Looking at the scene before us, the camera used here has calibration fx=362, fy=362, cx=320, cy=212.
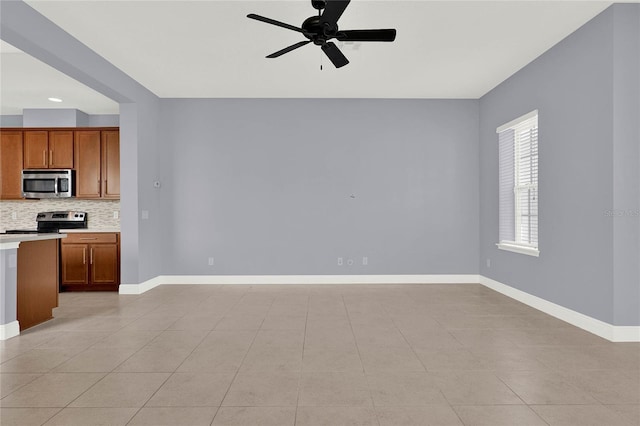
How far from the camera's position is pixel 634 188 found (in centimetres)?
333

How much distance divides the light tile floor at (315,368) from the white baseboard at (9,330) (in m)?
0.10

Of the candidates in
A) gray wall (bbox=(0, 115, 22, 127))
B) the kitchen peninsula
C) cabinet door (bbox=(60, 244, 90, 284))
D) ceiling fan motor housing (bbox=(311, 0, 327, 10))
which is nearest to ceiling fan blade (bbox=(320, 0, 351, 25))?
ceiling fan motor housing (bbox=(311, 0, 327, 10))

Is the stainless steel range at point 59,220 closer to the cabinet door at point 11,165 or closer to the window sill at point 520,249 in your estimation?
the cabinet door at point 11,165

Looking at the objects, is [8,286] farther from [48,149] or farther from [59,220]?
[48,149]

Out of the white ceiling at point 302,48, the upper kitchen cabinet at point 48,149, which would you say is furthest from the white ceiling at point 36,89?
the upper kitchen cabinet at point 48,149

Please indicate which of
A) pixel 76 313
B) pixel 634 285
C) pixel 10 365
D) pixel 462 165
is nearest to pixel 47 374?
pixel 10 365

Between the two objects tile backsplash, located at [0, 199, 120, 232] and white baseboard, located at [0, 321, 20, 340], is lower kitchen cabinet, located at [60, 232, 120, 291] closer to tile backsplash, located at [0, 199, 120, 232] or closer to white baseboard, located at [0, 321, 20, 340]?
tile backsplash, located at [0, 199, 120, 232]

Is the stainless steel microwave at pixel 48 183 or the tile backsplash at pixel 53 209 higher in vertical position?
the stainless steel microwave at pixel 48 183

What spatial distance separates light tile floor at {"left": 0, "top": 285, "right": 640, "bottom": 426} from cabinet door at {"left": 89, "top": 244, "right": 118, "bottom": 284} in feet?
3.16

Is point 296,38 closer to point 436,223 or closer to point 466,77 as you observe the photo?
point 466,77

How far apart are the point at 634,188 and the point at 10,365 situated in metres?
5.50

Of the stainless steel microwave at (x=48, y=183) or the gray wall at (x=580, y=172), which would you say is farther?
the stainless steel microwave at (x=48, y=183)

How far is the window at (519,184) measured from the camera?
4664 mm

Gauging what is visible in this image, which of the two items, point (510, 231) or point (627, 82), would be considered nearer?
point (627, 82)
